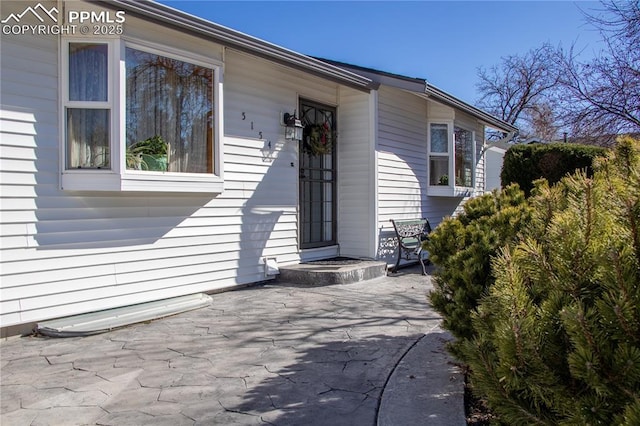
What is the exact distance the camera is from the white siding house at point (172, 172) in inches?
169

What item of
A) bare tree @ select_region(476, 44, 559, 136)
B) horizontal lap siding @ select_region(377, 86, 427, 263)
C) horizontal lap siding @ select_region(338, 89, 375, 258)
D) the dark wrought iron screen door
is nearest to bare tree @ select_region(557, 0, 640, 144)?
horizontal lap siding @ select_region(377, 86, 427, 263)

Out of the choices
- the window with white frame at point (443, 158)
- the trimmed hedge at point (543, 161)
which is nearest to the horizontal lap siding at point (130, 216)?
the window with white frame at point (443, 158)

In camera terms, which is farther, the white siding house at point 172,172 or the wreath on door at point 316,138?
the wreath on door at point 316,138

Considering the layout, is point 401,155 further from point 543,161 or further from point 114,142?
point 114,142

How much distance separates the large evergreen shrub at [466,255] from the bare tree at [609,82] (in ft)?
28.4

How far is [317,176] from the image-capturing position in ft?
25.6

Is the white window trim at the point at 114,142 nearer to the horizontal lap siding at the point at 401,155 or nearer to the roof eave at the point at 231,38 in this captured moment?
the roof eave at the point at 231,38

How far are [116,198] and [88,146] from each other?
605 mm

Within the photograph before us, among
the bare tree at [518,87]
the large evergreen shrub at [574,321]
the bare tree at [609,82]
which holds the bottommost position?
the large evergreen shrub at [574,321]

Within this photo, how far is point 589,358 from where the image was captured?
1.32 metres

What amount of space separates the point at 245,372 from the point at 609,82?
10.8 m

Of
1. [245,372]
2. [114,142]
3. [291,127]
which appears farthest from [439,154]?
[245,372]

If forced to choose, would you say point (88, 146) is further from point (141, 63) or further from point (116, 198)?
point (141, 63)

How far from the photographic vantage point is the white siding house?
428cm
